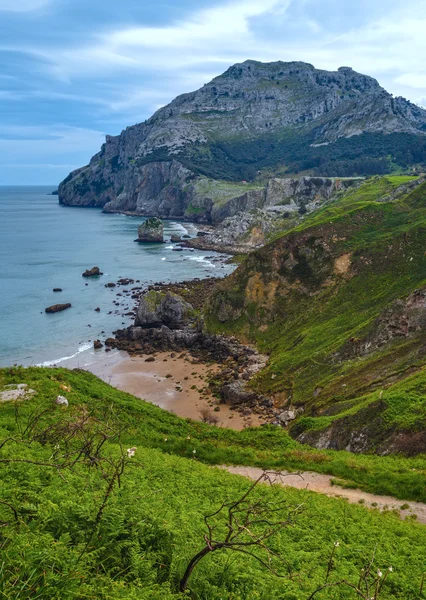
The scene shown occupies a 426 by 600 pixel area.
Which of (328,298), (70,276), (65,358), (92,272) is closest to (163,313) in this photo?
(65,358)

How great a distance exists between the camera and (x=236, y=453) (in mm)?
20547

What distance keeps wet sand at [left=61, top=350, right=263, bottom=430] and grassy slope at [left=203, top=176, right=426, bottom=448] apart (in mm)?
5758

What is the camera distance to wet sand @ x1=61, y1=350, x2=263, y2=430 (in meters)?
38.8

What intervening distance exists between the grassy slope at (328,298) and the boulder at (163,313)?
6493 mm

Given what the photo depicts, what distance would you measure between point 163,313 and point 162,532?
53.3 meters

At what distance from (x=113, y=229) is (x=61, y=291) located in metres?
92.8

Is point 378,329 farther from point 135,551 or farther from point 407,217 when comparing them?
point 135,551

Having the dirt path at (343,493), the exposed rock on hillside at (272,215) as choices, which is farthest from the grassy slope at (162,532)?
the exposed rock on hillside at (272,215)

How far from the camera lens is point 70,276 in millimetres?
98875

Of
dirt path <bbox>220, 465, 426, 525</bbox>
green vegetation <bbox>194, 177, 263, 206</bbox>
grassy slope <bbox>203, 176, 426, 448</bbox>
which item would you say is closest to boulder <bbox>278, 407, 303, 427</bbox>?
grassy slope <bbox>203, 176, 426, 448</bbox>

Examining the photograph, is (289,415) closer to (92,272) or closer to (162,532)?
(162,532)

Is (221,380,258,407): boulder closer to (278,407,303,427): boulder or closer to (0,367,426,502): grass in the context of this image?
(278,407,303,427): boulder

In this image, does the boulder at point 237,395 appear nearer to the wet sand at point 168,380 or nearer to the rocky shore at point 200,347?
the rocky shore at point 200,347

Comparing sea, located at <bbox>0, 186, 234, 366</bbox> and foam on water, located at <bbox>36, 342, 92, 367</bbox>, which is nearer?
foam on water, located at <bbox>36, 342, 92, 367</bbox>
